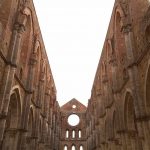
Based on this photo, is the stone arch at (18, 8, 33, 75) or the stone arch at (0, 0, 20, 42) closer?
the stone arch at (0, 0, 20, 42)

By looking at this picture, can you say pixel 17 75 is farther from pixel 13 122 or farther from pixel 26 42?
pixel 26 42

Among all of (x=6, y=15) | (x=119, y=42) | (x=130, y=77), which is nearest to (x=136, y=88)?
(x=130, y=77)

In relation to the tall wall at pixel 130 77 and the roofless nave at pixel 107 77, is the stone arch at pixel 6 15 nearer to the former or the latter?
the roofless nave at pixel 107 77

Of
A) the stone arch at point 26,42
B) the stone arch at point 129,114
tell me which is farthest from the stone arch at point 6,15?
the stone arch at point 129,114

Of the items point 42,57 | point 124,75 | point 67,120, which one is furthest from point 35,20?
point 67,120

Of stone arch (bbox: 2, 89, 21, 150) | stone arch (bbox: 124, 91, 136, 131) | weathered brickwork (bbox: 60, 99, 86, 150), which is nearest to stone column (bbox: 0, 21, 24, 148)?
stone arch (bbox: 2, 89, 21, 150)

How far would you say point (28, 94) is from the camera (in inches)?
780

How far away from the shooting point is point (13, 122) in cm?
1772

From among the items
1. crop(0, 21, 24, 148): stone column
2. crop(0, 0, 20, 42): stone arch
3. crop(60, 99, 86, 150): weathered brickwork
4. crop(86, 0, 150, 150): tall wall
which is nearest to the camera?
crop(0, 21, 24, 148): stone column

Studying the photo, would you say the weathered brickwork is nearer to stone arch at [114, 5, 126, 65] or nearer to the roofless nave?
the roofless nave

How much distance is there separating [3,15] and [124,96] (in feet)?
38.3

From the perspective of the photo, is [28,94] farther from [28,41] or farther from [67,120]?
[67,120]

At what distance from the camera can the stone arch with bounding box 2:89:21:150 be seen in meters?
16.9

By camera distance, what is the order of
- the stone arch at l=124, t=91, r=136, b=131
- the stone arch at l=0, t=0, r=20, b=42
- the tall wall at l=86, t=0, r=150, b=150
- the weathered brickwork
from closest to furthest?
the tall wall at l=86, t=0, r=150, b=150
the stone arch at l=0, t=0, r=20, b=42
the stone arch at l=124, t=91, r=136, b=131
the weathered brickwork
